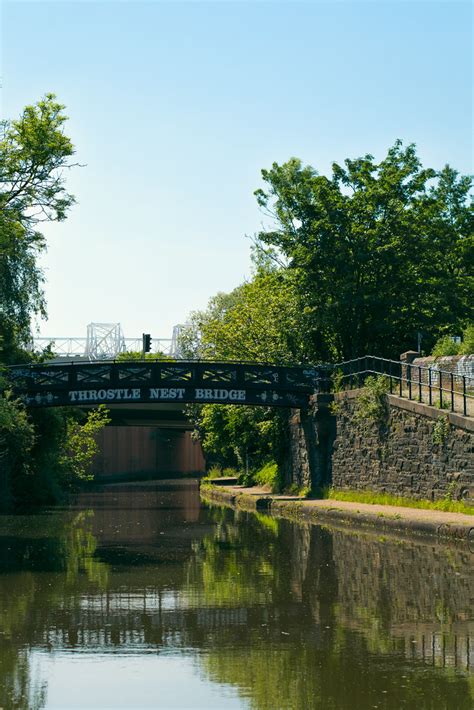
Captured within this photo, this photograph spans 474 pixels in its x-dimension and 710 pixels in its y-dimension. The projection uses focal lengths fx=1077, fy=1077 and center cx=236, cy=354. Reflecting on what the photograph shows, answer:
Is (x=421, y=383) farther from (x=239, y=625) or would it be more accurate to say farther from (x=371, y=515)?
(x=239, y=625)

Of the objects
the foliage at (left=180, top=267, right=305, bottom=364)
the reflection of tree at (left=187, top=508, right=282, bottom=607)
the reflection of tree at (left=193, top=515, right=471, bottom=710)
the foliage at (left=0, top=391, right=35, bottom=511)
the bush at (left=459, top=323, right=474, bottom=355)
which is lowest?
the reflection of tree at (left=187, top=508, right=282, bottom=607)

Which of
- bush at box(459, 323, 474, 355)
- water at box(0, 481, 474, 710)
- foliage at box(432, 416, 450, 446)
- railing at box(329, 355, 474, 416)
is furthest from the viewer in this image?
bush at box(459, 323, 474, 355)

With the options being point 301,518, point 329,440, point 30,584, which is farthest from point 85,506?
point 30,584

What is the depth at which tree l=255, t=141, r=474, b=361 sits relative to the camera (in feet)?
133

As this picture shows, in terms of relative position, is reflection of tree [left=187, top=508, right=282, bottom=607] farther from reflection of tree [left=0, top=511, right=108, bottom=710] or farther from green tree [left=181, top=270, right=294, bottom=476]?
green tree [left=181, top=270, right=294, bottom=476]

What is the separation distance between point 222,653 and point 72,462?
39892 millimetres

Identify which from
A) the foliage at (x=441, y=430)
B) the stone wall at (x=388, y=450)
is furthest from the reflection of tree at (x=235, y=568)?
the foliage at (x=441, y=430)

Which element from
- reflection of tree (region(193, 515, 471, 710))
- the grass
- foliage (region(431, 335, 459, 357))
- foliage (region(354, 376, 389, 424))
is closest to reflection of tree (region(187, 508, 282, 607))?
reflection of tree (region(193, 515, 471, 710))

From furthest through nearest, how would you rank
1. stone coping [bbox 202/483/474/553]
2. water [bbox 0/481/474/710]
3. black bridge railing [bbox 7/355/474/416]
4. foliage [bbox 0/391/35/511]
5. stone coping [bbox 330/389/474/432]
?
1. black bridge railing [bbox 7/355/474/416]
2. foliage [bbox 0/391/35/511]
3. stone coping [bbox 330/389/474/432]
4. stone coping [bbox 202/483/474/553]
5. water [bbox 0/481/474/710]

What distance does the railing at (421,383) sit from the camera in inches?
1113

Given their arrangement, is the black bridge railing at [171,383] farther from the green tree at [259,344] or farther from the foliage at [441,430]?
the foliage at [441,430]

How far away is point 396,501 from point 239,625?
19.5 meters

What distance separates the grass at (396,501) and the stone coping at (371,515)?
0.35m

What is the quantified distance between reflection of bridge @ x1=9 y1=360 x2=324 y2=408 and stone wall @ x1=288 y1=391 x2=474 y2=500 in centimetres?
146
